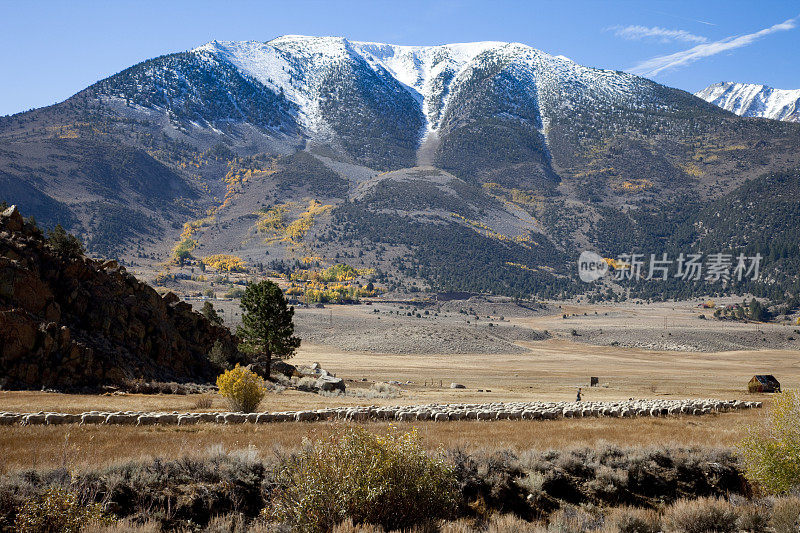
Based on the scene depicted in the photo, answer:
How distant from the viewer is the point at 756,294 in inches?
7062

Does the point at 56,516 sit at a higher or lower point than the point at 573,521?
higher

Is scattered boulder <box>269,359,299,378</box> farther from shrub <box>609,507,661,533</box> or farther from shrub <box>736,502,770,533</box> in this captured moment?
shrub <box>736,502,770,533</box>

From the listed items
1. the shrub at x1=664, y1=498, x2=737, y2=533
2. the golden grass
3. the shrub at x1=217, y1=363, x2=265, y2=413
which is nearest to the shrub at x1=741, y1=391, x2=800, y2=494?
the shrub at x1=664, y1=498, x2=737, y2=533

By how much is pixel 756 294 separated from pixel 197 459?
673ft

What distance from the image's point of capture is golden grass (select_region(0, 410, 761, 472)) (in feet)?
41.5

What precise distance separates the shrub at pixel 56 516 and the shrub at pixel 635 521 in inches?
357

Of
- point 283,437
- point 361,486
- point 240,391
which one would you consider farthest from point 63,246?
point 361,486

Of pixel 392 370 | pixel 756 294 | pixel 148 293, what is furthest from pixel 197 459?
pixel 756 294

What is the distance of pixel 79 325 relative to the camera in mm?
33281

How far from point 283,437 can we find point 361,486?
25.9 ft

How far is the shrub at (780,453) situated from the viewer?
12.4 m

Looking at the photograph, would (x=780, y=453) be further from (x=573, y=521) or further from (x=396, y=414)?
(x=396, y=414)

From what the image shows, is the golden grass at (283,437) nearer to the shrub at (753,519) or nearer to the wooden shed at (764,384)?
the shrub at (753,519)

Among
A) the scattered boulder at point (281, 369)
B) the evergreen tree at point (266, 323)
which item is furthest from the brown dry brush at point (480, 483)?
the scattered boulder at point (281, 369)
